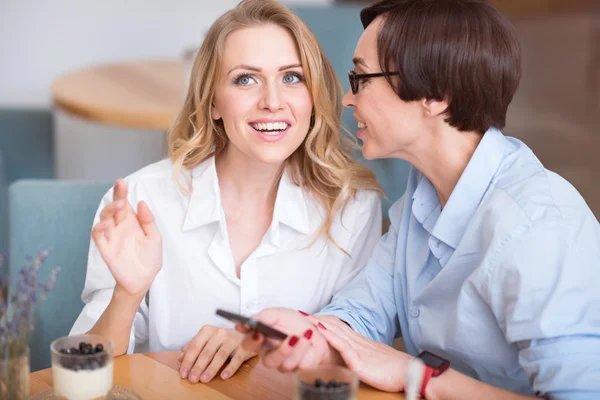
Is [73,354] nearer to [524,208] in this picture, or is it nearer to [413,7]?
[524,208]

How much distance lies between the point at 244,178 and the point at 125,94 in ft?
5.78

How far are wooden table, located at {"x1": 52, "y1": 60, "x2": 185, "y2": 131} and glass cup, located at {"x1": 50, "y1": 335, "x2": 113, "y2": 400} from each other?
6.61 ft

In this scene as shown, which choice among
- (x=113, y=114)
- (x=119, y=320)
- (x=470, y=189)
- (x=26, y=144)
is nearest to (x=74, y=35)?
(x=26, y=144)

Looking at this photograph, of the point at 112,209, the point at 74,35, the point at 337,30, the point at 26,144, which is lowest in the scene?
the point at 26,144

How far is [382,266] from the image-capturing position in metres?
1.90

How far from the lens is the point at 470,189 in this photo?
5.36ft

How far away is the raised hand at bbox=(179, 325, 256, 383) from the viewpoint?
1.53 m

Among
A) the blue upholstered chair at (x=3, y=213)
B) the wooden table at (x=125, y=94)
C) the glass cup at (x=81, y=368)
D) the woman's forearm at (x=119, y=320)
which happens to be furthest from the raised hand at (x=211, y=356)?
the blue upholstered chair at (x=3, y=213)

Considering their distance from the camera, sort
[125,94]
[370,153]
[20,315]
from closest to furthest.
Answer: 1. [20,315]
2. [370,153]
3. [125,94]

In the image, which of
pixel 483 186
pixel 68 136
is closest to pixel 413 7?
pixel 483 186

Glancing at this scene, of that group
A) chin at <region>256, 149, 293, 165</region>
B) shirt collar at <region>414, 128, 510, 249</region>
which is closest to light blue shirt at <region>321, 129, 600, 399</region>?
shirt collar at <region>414, 128, 510, 249</region>

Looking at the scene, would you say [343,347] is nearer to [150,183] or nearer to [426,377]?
[426,377]

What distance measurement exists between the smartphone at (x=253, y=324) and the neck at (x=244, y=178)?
789 millimetres

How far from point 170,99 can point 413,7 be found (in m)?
2.14
